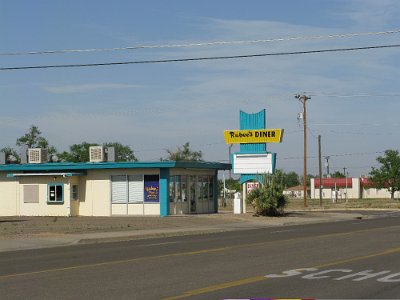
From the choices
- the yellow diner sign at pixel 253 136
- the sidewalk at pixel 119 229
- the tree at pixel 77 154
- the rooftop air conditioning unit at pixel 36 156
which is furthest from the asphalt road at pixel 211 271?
the tree at pixel 77 154

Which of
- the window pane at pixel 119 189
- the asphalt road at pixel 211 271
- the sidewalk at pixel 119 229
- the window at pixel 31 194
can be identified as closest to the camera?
the asphalt road at pixel 211 271

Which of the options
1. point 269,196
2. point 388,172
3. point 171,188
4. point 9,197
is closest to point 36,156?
point 9,197

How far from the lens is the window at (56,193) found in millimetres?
46312

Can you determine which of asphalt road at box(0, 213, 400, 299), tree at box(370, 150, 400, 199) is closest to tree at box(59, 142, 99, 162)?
tree at box(370, 150, 400, 199)

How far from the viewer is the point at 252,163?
48.3 metres

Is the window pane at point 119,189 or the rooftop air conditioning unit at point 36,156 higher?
the rooftop air conditioning unit at point 36,156

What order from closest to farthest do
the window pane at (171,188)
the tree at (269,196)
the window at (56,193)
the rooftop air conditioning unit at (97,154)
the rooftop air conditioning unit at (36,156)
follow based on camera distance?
the tree at (269,196)
the window pane at (171,188)
the window at (56,193)
the rooftop air conditioning unit at (97,154)
the rooftop air conditioning unit at (36,156)

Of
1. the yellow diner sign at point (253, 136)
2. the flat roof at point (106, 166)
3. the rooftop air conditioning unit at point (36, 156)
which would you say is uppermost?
the yellow diner sign at point (253, 136)

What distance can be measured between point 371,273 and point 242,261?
12.4 feet

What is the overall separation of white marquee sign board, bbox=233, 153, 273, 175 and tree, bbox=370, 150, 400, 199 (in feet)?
240

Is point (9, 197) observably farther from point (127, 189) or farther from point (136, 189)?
point (136, 189)

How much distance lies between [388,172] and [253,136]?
75.1m

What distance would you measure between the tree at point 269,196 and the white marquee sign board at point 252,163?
2835 millimetres

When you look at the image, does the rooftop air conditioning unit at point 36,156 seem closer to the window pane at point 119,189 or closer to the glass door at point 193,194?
the window pane at point 119,189
